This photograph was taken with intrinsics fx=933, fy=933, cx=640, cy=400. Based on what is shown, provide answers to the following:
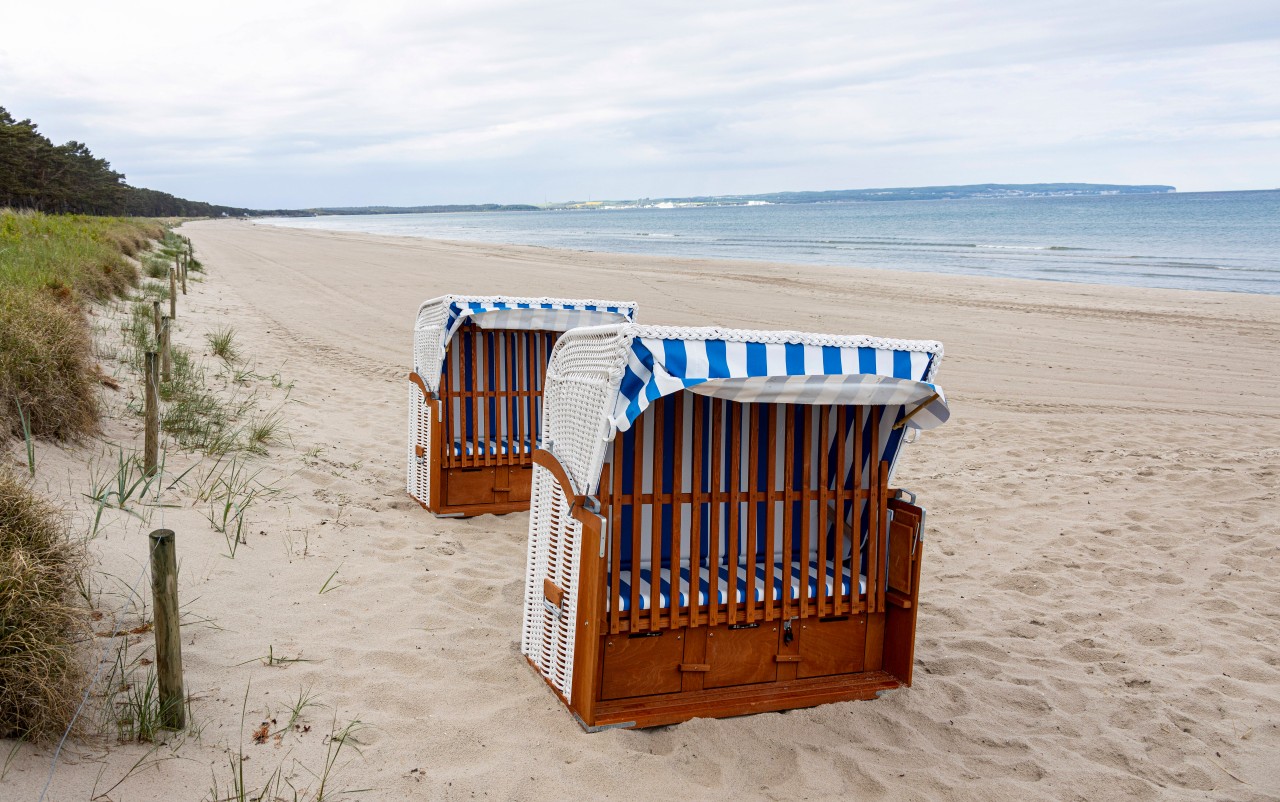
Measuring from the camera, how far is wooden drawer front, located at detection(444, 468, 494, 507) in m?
6.21

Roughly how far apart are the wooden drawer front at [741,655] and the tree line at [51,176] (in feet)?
137

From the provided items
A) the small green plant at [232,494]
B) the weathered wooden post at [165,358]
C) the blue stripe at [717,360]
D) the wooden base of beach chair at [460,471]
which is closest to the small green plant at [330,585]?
the small green plant at [232,494]

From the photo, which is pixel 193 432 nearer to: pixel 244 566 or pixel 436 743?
pixel 244 566

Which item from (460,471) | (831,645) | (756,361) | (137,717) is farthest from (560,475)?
(460,471)

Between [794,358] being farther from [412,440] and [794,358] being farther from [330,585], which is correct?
[412,440]

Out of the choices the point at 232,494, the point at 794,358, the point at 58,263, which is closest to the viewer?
the point at 794,358

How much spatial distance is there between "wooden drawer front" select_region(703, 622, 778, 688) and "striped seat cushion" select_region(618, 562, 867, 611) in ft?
0.48

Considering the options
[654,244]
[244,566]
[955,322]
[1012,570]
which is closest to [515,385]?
[244,566]

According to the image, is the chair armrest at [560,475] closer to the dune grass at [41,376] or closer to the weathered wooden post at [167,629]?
the weathered wooden post at [167,629]

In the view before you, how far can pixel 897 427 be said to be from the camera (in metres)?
3.86

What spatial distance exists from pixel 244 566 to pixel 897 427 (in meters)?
3.28

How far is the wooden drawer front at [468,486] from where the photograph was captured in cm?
621

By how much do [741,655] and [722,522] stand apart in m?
0.57

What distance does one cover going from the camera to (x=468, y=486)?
627 cm
